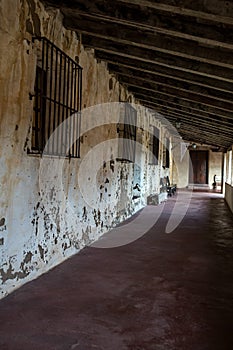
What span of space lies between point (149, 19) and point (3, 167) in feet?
5.94

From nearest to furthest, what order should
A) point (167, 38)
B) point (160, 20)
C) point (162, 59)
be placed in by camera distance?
point (160, 20) < point (167, 38) < point (162, 59)

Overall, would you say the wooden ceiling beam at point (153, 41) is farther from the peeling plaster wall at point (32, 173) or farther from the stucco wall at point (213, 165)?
the stucco wall at point (213, 165)

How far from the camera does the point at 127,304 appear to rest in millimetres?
2896

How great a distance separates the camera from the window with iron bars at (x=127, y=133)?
6648 mm

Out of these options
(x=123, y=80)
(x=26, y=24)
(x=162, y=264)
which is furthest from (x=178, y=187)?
(x=26, y=24)

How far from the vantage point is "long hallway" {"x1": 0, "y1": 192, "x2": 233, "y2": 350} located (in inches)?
90.3

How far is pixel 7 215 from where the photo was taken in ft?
9.57

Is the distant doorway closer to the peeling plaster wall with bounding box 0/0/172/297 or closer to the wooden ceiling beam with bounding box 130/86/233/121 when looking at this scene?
the wooden ceiling beam with bounding box 130/86/233/121

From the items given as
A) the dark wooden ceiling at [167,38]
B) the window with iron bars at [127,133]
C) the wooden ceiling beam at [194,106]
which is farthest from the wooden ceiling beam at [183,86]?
the window with iron bars at [127,133]

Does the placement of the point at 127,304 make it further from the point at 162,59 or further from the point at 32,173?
the point at 162,59

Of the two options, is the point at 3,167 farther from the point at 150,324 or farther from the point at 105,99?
the point at 105,99

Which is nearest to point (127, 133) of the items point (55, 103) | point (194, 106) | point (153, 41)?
point (194, 106)

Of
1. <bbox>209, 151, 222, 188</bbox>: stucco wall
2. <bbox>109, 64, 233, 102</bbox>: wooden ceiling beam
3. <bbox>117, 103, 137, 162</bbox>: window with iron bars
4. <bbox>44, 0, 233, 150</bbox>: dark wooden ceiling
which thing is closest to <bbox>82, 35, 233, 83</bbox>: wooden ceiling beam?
<bbox>44, 0, 233, 150</bbox>: dark wooden ceiling

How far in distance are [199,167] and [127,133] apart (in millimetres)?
13292
